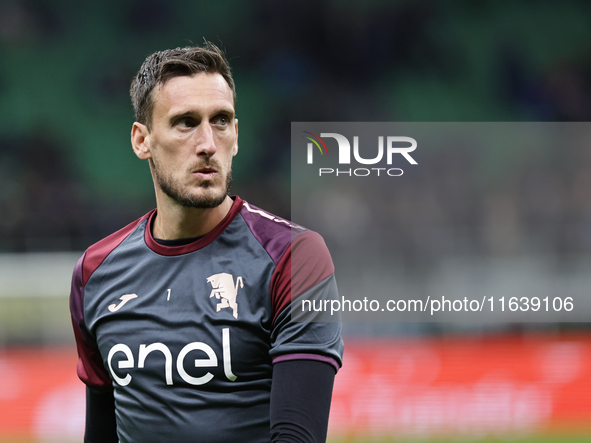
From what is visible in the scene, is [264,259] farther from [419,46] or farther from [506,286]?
[419,46]

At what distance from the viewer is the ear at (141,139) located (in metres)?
2.21

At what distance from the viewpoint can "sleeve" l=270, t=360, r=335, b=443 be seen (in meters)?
1.74

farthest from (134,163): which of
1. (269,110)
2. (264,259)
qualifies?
(264,259)

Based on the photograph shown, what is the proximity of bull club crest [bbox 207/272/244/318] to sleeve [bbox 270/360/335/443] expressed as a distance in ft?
0.79

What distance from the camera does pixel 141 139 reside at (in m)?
2.24

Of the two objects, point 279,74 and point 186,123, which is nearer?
point 186,123

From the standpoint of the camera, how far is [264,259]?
1979 mm

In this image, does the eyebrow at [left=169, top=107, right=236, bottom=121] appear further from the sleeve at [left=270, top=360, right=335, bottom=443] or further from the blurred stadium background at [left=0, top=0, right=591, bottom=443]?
the blurred stadium background at [left=0, top=0, right=591, bottom=443]

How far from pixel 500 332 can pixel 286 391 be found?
516 cm

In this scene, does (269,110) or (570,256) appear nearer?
(570,256)

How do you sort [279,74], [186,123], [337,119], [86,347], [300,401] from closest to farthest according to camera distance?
[300,401] → [186,123] → [86,347] → [337,119] → [279,74]

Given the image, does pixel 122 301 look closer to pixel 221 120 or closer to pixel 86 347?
pixel 86 347

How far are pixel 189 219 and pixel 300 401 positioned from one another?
2.25 ft

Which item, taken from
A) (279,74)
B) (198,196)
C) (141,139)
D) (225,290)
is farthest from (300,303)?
(279,74)
